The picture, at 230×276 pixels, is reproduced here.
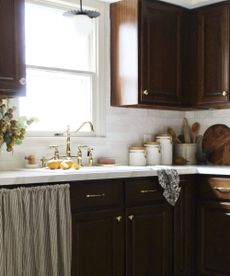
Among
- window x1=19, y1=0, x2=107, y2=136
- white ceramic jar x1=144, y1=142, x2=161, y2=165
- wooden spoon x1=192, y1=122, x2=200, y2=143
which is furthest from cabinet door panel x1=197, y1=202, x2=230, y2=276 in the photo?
window x1=19, y1=0, x2=107, y2=136

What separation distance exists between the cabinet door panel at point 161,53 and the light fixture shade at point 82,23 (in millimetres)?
709

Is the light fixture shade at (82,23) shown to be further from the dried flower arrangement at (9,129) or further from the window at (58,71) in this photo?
the dried flower arrangement at (9,129)

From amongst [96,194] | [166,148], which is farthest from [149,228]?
[166,148]

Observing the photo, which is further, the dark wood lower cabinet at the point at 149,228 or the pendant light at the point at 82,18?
the pendant light at the point at 82,18

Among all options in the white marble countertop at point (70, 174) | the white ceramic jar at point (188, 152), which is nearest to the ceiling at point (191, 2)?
the white ceramic jar at point (188, 152)

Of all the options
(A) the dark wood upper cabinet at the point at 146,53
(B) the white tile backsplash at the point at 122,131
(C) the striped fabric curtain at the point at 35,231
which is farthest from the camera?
(A) the dark wood upper cabinet at the point at 146,53

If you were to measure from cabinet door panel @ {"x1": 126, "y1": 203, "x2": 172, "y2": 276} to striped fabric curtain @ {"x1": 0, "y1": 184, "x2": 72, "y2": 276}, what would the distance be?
22.5 inches

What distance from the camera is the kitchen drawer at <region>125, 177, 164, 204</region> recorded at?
10.8 feet

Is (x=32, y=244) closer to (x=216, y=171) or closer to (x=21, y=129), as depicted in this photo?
(x=21, y=129)

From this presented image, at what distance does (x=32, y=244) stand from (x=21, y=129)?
79 centimetres

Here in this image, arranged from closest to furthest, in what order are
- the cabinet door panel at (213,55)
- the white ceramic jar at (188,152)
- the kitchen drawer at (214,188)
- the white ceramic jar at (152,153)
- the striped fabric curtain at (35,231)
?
the striped fabric curtain at (35,231) < the kitchen drawer at (214,188) < the cabinet door panel at (213,55) < the white ceramic jar at (152,153) < the white ceramic jar at (188,152)

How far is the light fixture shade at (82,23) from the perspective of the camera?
3.22 meters

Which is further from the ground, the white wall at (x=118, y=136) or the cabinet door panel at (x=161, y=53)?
the cabinet door panel at (x=161, y=53)

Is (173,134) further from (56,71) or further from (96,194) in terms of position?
(96,194)
